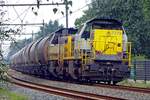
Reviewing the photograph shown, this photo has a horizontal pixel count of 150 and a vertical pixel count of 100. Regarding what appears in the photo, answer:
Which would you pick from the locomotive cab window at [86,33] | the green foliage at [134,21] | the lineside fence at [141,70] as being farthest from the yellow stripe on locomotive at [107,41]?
the green foliage at [134,21]

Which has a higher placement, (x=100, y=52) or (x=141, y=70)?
(x=100, y=52)

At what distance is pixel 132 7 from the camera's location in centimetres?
4725

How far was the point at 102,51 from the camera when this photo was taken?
23.9 m

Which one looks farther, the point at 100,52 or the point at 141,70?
the point at 141,70

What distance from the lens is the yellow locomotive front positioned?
23.6m

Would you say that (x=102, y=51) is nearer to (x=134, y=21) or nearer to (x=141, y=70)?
(x=141, y=70)

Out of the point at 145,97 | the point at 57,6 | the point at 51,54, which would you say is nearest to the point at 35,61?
the point at 51,54

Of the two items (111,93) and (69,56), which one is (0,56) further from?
(69,56)

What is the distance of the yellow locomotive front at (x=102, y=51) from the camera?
23.6m

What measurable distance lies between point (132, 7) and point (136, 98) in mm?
31981

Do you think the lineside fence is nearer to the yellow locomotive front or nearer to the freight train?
the freight train

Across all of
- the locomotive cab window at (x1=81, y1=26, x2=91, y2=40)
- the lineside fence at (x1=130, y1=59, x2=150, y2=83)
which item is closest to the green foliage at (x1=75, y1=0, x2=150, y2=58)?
the lineside fence at (x1=130, y1=59, x2=150, y2=83)

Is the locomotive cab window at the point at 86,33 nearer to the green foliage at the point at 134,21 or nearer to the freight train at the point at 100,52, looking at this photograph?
the freight train at the point at 100,52

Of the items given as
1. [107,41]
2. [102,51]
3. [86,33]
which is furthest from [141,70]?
[102,51]
